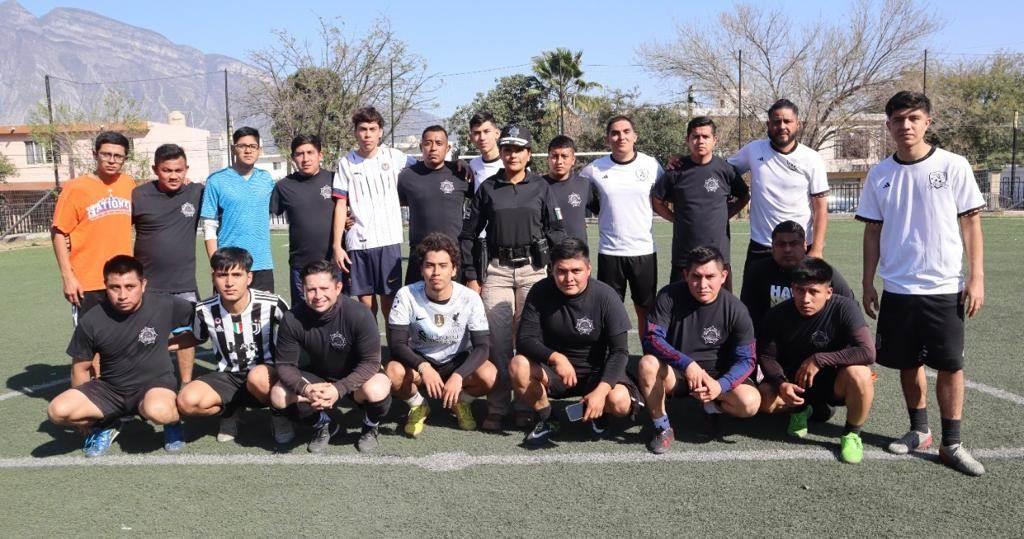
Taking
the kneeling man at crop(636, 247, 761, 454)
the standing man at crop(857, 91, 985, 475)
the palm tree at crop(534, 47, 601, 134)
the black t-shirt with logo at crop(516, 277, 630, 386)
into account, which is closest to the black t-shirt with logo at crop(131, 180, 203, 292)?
the black t-shirt with logo at crop(516, 277, 630, 386)

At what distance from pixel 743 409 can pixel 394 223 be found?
2.96m

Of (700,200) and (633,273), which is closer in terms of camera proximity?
(700,200)

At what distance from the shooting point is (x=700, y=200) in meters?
5.76

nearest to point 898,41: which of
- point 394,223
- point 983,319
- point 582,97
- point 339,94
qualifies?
point 582,97

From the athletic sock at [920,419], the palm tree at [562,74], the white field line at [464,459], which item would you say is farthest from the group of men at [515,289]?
the palm tree at [562,74]

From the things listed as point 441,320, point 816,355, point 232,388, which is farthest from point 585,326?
point 232,388

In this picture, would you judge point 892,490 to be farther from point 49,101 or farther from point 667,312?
point 49,101

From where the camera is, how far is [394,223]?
601 cm

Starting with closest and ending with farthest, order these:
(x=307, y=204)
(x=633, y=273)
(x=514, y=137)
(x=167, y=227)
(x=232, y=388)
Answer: (x=232, y=388), (x=514, y=137), (x=167, y=227), (x=307, y=204), (x=633, y=273)

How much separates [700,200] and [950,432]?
232cm

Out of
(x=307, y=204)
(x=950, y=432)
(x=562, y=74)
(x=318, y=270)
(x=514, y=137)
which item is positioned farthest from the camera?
(x=562, y=74)

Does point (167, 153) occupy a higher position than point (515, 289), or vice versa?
point (167, 153)

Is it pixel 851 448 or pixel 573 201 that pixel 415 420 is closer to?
pixel 573 201

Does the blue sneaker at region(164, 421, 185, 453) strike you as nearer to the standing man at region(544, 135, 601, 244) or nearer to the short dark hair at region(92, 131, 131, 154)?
the short dark hair at region(92, 131, 131, 154)
